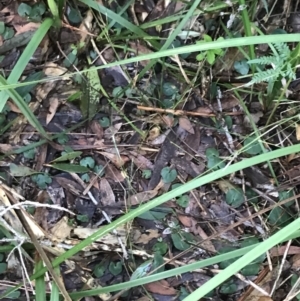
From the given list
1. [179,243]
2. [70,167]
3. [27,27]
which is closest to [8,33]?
[27,27]

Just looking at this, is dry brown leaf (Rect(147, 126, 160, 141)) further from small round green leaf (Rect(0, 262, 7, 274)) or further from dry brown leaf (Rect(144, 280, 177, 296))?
small round green leaf (Rect(0, 262, 7, 274))

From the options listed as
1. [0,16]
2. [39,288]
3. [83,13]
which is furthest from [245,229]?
[0,16]

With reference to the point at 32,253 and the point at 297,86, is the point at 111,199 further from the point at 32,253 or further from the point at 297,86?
the point at 297,86

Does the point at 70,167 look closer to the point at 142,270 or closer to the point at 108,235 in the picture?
the point at 108,235

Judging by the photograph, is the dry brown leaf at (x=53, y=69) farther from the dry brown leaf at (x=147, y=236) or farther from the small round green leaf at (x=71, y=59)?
the dry brown leaf at (x=147, y=236)

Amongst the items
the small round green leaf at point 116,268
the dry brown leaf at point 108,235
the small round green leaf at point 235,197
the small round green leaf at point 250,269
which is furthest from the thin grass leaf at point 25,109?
the small round green leaf at point 250,269

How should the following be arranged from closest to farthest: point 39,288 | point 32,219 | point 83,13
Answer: point 39,288
point 32,219
point 83,13
